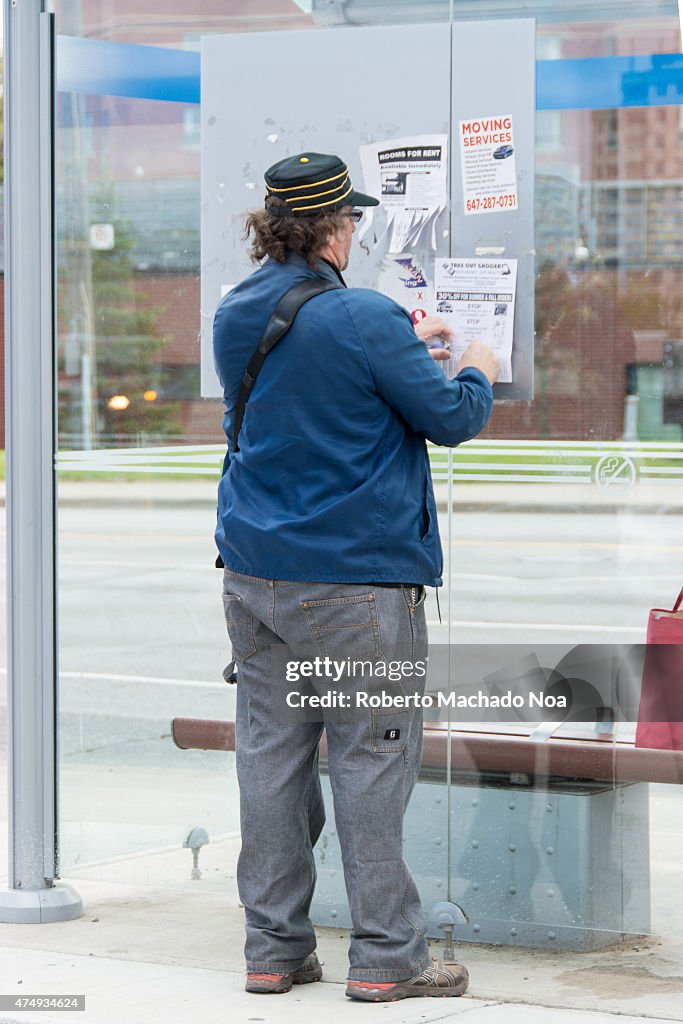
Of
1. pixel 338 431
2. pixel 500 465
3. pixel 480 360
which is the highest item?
pixel 480 360

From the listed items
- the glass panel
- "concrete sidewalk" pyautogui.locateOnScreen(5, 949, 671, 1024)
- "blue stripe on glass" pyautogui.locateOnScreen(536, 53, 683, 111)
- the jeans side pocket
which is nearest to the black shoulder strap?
the jeans side pocket

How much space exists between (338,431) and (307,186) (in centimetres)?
57

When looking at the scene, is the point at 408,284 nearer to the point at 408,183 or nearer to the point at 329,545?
the point at 408,183

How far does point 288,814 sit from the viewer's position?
3.93m

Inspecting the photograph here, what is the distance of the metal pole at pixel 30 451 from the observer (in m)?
4.65

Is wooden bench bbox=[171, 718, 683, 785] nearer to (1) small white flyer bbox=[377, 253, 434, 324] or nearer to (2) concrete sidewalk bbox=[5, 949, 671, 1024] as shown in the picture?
(2) concrete sidewalk bbox=[5, 949, 671, 1024]

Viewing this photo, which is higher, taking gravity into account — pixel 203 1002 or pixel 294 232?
pixel 294 232

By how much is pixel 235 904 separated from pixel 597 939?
3.56 feet

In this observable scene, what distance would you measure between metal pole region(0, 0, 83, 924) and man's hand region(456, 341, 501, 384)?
1247 mm

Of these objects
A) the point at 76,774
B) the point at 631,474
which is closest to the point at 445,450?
the point at 631,474

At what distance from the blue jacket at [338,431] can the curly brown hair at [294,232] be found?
0.15ft

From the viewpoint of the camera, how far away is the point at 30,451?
15.3 ft

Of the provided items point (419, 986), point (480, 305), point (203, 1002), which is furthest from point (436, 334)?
point (203, 1002)

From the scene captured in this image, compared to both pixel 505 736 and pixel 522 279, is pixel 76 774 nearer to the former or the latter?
pixel 505 736
